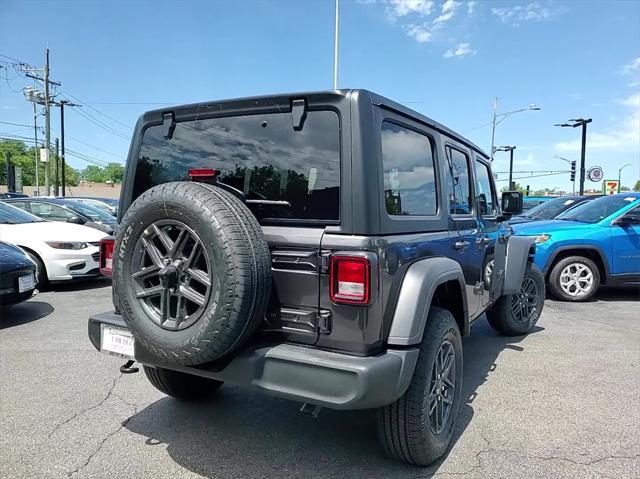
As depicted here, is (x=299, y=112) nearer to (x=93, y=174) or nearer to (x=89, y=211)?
(x=89, y=211)

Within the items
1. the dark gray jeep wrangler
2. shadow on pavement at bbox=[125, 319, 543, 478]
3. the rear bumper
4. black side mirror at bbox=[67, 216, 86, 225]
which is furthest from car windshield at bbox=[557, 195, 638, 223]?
black side mirror at bbox=[67, 216, 86, 225]

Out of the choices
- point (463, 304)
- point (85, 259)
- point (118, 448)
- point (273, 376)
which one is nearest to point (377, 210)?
point (273, 376)

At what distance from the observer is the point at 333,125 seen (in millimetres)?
2324

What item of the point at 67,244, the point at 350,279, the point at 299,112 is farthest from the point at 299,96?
the point at 67,244

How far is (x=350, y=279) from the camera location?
214 centimetres

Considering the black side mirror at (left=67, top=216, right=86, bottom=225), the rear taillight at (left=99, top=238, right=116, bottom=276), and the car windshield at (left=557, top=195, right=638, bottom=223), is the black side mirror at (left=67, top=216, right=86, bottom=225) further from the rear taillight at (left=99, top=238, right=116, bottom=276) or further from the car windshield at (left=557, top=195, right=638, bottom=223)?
the car windshield at (left=557, top=195, right=638, bottom=223)

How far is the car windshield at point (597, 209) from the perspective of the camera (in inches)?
285

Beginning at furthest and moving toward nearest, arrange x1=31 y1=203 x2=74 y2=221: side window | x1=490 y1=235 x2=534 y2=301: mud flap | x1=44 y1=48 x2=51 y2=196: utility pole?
1. x1=44 y1=48 x2=51 y2=196: utility pole
2. x1=31 y1=203 x2=74 y2=221: side window
3. x1=490 y1=235 x2=534 y2=301: mud flap

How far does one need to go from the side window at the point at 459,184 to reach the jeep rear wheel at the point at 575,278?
4.18 meters

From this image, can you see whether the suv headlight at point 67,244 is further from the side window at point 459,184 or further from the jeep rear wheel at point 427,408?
the jeep rear wheel at point 427,408

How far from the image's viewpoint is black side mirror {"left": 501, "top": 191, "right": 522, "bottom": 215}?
4.58m

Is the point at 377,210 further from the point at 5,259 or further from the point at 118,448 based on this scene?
the point at 5,259

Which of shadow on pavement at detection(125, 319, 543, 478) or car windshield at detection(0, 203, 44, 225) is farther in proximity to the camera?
car windshield at detection(0, 203, 44, 225)

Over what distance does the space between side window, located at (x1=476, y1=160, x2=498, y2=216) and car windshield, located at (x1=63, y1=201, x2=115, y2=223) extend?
8813 mm
